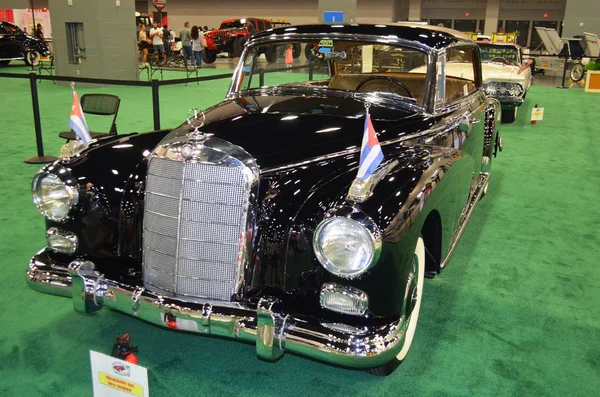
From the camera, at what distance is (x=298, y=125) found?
10.2 feet

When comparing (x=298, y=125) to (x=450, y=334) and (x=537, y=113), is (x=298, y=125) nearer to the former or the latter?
(x=450, y=334)

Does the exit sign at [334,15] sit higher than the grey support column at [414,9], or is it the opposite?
the grey support column at [414,9]

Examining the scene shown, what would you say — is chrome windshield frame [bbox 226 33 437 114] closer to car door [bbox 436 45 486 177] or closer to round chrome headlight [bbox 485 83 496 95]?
car door [bbox 436 45 486 177]

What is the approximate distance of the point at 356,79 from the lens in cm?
441

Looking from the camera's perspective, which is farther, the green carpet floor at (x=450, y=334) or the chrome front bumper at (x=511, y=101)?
the chrome front bumper at (x=511, y=101)

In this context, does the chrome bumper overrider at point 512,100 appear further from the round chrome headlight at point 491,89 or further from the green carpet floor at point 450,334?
the green carpet floor at point 450,334

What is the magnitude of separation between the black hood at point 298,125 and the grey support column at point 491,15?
30.8 meters

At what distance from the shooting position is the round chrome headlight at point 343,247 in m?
2.18

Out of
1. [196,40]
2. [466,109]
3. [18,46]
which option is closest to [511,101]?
[466,109]

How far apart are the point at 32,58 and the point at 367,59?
17.7 metres

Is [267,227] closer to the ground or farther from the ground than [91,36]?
closer to the ground

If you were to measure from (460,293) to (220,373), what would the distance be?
164 centimetres

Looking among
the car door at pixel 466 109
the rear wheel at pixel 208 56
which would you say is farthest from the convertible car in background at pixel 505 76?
the rear wheel at pixel 208 56

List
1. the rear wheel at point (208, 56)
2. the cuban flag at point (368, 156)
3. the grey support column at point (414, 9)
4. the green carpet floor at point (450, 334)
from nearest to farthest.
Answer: the cuban flag at point (368, 156) < the green carpet floor at point (450, 334) < the rear wheel at point (208, 56) < the grey support column at point (414, 9)
